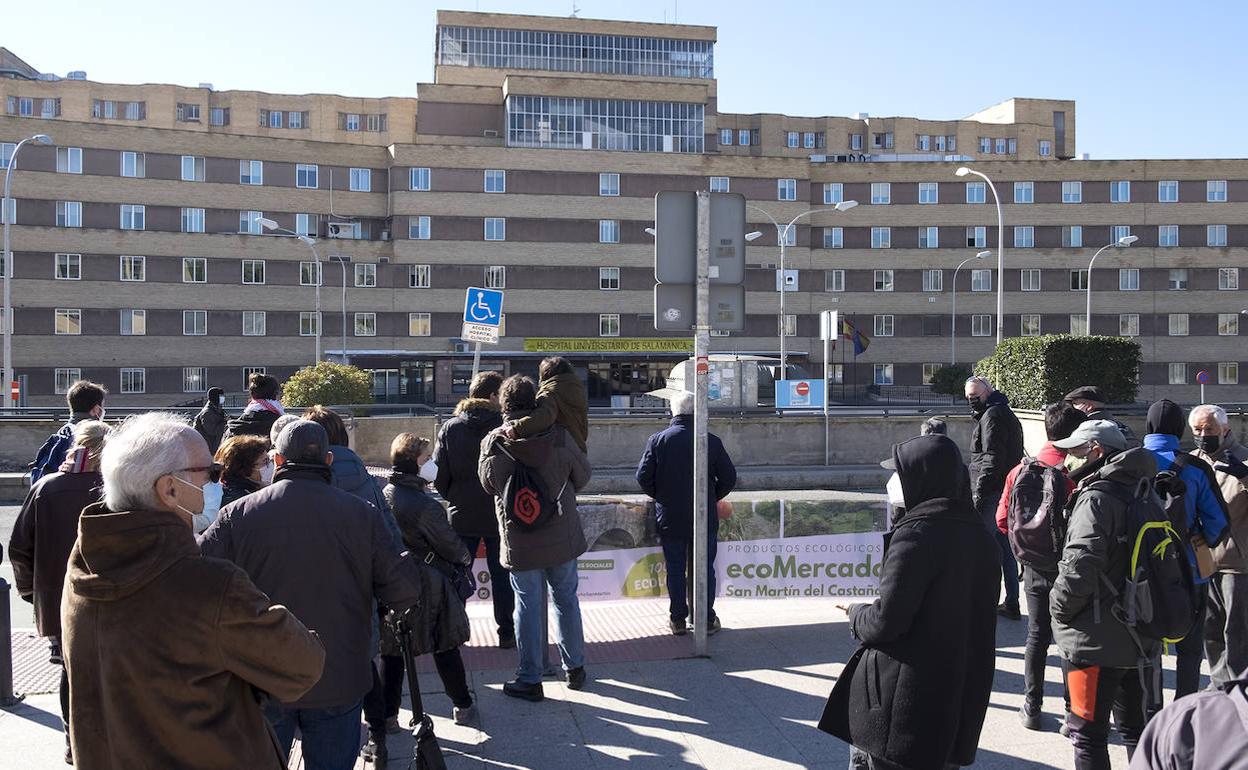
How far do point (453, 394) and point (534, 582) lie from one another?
51734 millimetres

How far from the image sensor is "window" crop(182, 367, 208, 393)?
2140 inches

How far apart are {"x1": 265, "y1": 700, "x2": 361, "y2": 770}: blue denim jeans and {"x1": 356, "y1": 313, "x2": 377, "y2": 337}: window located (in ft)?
179

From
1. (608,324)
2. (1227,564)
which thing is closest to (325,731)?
(1227,564)

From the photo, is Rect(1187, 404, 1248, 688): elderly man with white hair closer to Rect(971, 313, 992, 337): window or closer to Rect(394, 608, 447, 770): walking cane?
Rect(394, 608, 447, 770): walking cane

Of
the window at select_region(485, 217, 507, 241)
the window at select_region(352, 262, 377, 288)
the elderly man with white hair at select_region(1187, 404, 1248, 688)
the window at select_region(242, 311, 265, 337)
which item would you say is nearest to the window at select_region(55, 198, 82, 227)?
the window at select_region(242, 311, 265, 337)

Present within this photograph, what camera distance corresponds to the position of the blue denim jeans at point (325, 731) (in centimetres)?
396

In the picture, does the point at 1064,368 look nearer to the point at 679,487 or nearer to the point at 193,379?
the point at 679,487

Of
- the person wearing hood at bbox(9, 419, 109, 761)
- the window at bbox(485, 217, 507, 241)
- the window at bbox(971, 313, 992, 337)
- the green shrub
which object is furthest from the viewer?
the window at bbox(971, 313, 992, 337)

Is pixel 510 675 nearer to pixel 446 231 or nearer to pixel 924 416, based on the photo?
pixel 924 416

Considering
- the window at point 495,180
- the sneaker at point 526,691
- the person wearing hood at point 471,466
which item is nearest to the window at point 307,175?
the window at point 495,180

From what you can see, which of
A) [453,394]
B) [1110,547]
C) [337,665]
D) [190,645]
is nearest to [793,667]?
[1110,547]

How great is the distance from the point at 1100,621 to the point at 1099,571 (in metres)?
0.21

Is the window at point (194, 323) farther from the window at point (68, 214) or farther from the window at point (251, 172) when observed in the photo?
the window at point (251, 172)

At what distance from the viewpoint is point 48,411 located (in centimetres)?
2038
